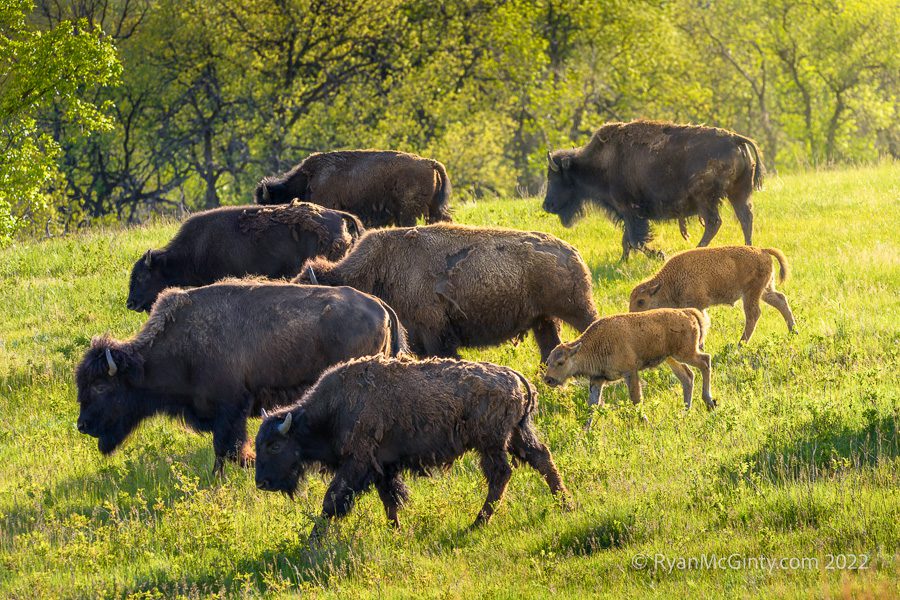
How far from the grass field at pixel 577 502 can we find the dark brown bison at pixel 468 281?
2.67ft

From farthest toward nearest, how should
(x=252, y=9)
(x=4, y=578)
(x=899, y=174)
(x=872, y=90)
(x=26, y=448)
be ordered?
(x=872, y=90) → (x=252, y=9) → (x=899, y=174) → (x=26, y=448) → (x=4, y=578)

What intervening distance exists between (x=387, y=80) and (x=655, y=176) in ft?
60.7

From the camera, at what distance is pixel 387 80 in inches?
1337

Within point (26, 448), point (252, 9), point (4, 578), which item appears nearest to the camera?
point (4, 578)

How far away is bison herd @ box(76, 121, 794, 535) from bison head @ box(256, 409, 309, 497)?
0.01m

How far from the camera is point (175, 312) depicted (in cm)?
1064

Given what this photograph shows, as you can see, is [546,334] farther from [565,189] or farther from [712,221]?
[565,189]

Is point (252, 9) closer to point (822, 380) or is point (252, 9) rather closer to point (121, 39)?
point (121, 39)

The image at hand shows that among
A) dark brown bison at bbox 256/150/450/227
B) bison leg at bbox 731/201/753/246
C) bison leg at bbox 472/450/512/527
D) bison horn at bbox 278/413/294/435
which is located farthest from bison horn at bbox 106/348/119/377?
bison leg at bbox 731/201/753/246

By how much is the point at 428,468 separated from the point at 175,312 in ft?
10.8

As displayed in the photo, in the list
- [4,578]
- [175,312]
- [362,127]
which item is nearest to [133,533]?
[4,578]

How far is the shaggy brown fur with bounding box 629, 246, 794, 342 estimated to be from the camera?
39.7 ft

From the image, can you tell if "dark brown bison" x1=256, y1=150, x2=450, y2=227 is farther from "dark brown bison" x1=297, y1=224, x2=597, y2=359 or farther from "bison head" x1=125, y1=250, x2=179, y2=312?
"dark brown bison" x1=297, y1=224, x2=597, y2=359

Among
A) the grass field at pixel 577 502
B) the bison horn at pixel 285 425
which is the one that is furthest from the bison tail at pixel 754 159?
the bison horn at pixel 285 425
